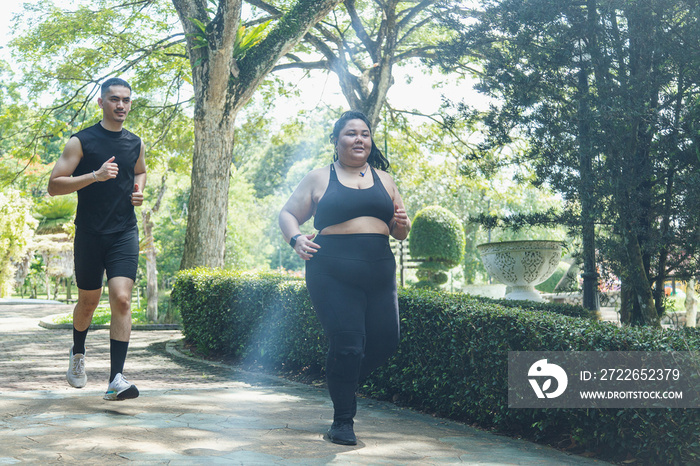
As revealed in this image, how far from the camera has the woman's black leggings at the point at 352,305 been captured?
3.79m

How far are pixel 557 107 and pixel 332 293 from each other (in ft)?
14.0

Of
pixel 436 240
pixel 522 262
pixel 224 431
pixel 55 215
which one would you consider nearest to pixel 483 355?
pixel 224 431

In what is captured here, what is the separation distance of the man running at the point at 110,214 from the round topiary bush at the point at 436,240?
1794 cm

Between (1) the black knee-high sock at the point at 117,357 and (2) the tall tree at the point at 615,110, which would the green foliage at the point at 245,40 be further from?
(1) the black knee-high sock at the point at 117,357

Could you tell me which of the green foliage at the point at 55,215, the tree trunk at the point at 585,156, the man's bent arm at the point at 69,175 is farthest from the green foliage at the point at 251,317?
the green foliage at the point at 55,215

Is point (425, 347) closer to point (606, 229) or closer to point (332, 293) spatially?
point (332, 293)

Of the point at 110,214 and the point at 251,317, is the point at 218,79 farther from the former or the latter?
the point at 110,214

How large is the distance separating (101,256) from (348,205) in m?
1.80

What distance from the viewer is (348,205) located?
13.0ft

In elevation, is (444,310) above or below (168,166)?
below

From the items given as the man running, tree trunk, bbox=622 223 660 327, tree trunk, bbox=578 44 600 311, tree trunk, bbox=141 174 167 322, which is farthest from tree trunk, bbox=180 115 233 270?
tree trunk, bbox=622 223 660 327

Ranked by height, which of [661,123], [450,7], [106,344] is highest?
[450,7]

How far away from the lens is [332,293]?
3871 millimetres

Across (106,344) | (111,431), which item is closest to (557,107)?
(111,431)
